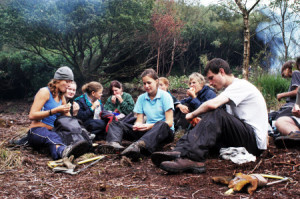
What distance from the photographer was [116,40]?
11.0 metres

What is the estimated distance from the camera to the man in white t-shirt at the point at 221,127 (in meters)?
2.70

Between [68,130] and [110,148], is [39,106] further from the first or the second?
[110,148]

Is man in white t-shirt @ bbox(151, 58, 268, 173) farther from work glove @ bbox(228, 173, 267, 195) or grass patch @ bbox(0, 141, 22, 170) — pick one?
grass patch @ bbox(0, 141, 22, 170)

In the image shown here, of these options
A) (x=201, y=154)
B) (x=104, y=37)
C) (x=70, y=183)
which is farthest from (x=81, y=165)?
(x=104, y=37)

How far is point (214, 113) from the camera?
2803mm

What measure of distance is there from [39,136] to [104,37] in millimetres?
8163

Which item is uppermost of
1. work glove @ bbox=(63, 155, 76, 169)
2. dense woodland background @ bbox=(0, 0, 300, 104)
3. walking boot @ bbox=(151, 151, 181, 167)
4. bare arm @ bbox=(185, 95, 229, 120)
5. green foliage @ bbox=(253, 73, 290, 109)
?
dense woodland background @ bbox=(0, 0, 300, 104)

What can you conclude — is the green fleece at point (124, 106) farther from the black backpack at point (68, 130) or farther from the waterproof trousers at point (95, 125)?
the black backpack at point (68, 130)

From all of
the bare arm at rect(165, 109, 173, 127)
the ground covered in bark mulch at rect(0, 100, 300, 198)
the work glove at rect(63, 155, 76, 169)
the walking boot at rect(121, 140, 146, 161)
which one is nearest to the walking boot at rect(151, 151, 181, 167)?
the ground covered in bark mulch at rect(0, 100, 300, 198)

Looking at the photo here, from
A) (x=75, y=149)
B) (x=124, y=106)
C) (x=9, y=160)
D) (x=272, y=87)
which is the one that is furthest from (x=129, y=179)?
(x=272, y=87)

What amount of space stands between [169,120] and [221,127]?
1.15m

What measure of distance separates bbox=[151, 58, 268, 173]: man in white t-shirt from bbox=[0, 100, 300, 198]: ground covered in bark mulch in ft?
0.46

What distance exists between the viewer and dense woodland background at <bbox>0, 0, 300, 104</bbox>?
9398 mm

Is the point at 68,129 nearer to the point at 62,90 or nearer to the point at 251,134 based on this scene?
the point at 62,90
